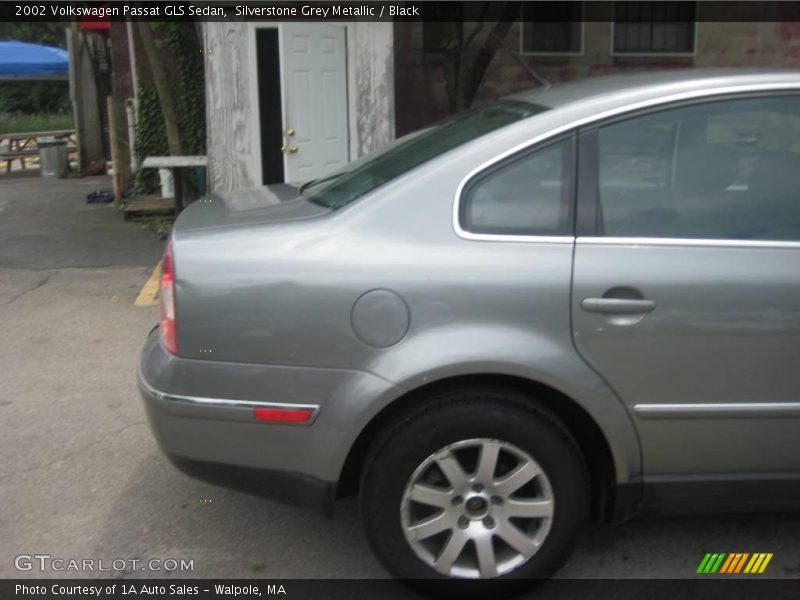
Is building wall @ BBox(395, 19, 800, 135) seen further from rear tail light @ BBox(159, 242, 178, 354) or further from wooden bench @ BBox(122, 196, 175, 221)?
rear tail light @ BBox(159, 242, 178, 354)

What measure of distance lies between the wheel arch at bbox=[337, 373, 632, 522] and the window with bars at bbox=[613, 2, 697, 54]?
9.34 meters

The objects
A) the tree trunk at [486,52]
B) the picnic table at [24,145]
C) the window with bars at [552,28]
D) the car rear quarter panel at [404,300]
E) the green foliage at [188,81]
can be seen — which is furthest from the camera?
the picnic table at [24,145]

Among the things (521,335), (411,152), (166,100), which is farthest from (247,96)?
(521,335)

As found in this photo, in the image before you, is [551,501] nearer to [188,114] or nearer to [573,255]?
[573,255]

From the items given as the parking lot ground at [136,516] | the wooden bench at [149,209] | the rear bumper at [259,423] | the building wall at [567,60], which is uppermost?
the building wall at [567,60]

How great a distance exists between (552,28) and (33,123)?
23622mm

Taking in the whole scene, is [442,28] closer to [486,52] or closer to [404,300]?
[486,52]

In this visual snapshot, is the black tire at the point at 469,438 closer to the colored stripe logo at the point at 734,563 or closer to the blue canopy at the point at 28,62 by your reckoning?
the colored stripe logo at the point at 734,563

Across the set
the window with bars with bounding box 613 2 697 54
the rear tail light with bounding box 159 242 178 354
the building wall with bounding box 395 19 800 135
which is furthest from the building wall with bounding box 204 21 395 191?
the rear tail light with bounding box 159 242 178 354

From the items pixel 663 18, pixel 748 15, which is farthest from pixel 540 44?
pixel 748 15

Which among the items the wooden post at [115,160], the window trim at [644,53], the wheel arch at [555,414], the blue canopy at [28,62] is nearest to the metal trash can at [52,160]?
the blue canopy at [28,62]

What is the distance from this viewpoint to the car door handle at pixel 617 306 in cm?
274

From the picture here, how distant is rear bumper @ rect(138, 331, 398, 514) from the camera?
2.74 metres

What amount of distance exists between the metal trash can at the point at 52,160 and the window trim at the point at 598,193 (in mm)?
15469
